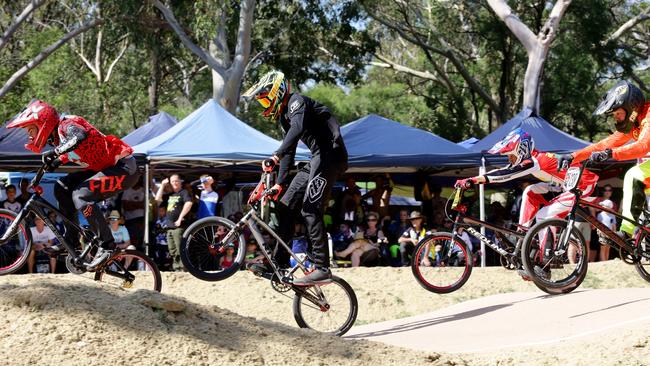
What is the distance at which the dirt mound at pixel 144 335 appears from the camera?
544 centimetres

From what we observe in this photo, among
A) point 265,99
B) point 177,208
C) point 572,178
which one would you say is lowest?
point 177,208

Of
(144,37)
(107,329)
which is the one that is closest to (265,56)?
(144,37)

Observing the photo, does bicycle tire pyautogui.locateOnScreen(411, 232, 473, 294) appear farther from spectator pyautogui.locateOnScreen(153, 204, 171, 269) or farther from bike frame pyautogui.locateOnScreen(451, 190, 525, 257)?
spectator pyautogui.locateOnScreen(153, 204, 171, 269)

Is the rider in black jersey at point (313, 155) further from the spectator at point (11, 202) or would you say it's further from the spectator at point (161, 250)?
the spectator at point (11, 202)

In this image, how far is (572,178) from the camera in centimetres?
941

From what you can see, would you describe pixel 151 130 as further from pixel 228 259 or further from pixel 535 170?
pixel 535 170

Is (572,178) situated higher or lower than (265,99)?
lower

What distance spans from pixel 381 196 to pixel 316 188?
8614 millimetres

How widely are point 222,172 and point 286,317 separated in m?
6.64

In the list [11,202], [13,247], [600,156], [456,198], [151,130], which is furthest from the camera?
[151,130]

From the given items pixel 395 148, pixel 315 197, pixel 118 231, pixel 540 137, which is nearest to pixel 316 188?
pixel 315 197

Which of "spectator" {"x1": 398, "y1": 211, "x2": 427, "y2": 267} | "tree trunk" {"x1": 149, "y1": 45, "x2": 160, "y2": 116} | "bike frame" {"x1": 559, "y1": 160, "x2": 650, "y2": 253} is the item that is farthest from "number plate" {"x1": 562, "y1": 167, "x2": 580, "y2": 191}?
"tree trunk" {"x1": 149, "y1": 45, "x2": 160, "y2": 116}

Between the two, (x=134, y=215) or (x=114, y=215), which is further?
(x=134, y=215)

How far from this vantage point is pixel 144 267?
950cm
